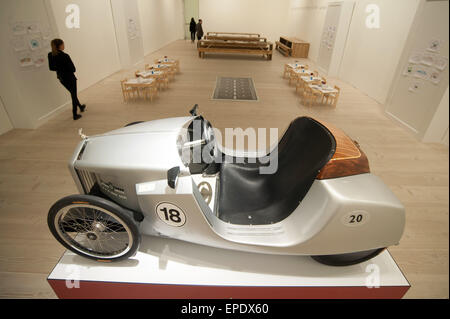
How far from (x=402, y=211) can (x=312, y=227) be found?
1.59 feet

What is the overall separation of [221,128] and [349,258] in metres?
2.79

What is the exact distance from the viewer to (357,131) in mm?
4031

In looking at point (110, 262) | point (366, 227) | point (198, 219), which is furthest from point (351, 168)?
point (110, 262)

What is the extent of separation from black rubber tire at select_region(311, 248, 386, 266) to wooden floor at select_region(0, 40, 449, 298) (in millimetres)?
535

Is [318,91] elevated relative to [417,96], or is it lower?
lower

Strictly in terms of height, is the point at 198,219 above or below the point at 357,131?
above

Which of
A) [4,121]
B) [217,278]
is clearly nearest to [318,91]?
[217,278]

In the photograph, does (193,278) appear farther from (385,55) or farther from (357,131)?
(385,55)

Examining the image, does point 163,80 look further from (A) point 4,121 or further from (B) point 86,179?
(B) point 86,179

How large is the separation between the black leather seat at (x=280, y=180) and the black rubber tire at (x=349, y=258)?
375 mm

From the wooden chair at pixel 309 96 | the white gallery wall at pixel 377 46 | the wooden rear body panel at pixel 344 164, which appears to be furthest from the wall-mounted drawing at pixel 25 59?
the white gallery wall at pixel 377 46

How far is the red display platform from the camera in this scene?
146cm

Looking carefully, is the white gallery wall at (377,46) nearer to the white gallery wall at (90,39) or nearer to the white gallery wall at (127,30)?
the white gallery wall at (127,30)

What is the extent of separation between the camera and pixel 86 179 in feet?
4.91
